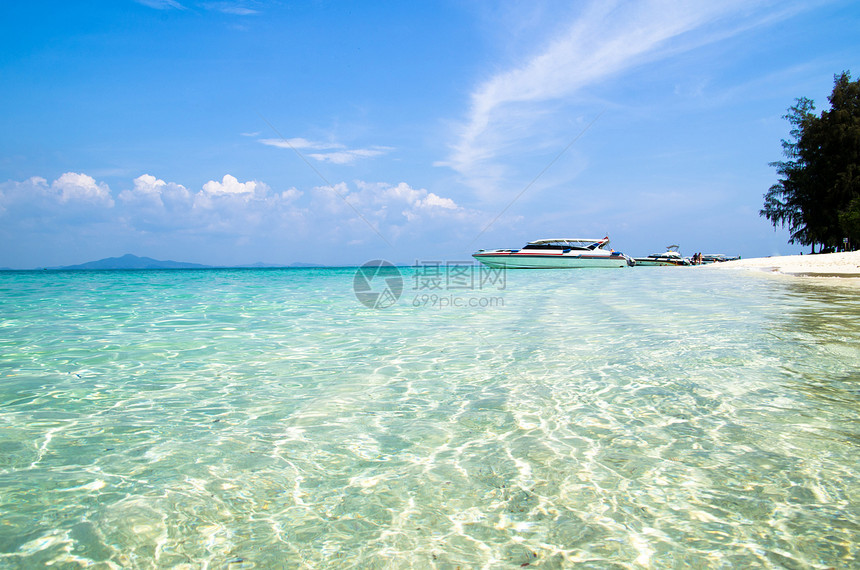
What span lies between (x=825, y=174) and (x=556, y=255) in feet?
80.8

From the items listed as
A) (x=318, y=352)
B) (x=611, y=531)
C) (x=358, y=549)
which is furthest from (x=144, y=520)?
(x=318, y=352)

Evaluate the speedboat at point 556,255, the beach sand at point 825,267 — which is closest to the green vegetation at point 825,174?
the beach sand at point 825,267

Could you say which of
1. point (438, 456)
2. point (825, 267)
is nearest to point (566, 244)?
point (825, 267)

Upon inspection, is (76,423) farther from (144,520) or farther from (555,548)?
(555,548)

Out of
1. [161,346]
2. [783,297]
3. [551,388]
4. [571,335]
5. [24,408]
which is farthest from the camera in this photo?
[783,297]

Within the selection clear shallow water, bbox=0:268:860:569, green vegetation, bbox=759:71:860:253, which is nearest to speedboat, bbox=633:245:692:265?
green vegetation, bbox=759:71:860:253

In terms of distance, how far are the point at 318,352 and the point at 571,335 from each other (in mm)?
4047

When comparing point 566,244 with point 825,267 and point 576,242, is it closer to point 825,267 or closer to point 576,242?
point 576,242

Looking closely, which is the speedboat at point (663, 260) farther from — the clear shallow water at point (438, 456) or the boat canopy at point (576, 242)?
the clear shallow water at point (438, 456)

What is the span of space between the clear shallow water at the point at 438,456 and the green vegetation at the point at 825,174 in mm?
42351

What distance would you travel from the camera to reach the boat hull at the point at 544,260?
42.0 m

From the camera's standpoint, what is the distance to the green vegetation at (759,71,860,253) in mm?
38406

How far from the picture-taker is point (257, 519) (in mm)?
2346

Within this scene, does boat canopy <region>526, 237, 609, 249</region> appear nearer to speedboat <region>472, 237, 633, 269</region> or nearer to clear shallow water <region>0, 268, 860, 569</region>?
speedboat <region>472, 237, 633, 269</region>
